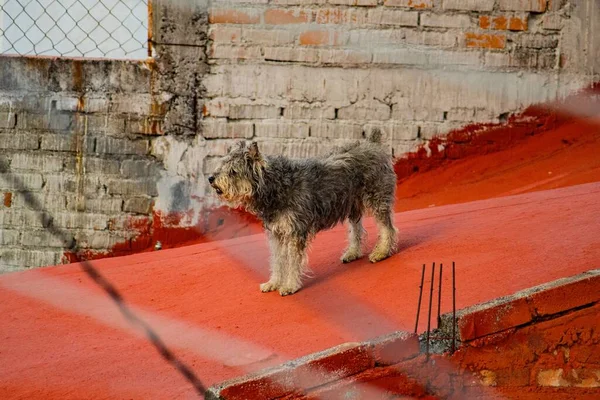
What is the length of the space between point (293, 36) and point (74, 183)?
2890mm

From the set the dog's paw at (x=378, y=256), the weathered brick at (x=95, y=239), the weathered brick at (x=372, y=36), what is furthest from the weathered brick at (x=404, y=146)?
the dog's paw at (x=378, y=256)

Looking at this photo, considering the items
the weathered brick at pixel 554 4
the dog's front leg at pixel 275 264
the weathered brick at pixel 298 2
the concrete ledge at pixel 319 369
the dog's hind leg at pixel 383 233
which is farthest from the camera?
the weathered brick at pixel 554 4

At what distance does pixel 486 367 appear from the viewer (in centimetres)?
452

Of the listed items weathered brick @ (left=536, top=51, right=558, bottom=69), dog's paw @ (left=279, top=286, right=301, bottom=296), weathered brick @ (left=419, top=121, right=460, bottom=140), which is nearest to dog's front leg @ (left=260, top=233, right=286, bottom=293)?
dog's paw @ (left=279, top=286, right=301, bottom=296)

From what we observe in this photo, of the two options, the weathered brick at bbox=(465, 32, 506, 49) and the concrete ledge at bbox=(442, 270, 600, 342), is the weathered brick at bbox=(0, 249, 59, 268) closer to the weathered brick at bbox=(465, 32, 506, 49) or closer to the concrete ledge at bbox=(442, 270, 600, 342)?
the weathered brick at bbox=(465, 32, 506, 49)

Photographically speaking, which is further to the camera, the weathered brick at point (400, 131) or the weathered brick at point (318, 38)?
the weathered brick at point (400, 131)

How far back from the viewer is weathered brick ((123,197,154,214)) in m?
10.1

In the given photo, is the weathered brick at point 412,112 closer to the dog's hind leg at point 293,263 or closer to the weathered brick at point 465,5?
the weathered brick at point 465,5

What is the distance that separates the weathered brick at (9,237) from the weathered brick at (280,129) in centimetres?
288

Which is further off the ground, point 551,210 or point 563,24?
point 563,24

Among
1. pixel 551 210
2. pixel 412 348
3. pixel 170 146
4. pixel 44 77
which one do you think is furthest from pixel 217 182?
pixel 44 77

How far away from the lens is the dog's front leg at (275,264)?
6730mm

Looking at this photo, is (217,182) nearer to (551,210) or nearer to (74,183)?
(551,210)

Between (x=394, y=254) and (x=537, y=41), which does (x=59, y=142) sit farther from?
(x=537, y=41)
